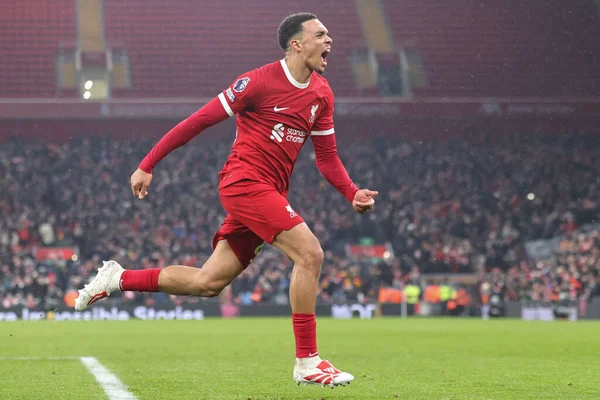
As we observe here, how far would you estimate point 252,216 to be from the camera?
5742 mm

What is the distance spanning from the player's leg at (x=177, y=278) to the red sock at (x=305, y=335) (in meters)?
0.61

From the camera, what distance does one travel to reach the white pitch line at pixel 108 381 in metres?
6.00

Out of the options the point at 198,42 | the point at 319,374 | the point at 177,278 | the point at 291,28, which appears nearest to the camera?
the point at 319,374

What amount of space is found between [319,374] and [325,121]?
1664 mm

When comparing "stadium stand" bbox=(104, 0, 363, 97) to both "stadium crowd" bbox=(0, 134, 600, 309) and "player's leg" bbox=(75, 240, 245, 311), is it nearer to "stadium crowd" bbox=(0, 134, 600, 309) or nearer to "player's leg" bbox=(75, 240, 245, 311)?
"stadium crowd" bbox=(0, 134, 600, 309)

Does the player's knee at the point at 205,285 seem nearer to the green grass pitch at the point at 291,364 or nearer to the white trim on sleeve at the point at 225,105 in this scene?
the green grass pitch at the point at 291,364

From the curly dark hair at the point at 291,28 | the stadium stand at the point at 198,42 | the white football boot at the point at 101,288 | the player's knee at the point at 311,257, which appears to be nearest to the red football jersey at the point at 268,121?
the curly dark hair at the point at 291,28

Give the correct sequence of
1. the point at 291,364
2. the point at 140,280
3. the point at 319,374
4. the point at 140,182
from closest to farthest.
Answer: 1. the point at 319,374
2. the point at 140,182
3. the point at 140,280
4. the point at 291,364

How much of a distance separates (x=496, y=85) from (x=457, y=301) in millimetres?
8338

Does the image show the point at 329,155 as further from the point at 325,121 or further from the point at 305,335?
the point at 305,335

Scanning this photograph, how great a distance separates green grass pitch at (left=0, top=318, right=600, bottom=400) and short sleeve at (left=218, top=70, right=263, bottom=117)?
170 centimetres

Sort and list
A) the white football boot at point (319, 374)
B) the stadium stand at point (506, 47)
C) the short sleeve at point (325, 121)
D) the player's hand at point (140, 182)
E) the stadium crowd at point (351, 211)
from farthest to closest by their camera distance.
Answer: the stadium stand at point (506, 47)
the stadium crowd at point (351, 211)
the short sleeve at point (325, 121)
the player's hand at point (140, 182)
the white football boot at point (319, 374)

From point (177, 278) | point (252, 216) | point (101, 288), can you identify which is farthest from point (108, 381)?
point (252, 216)

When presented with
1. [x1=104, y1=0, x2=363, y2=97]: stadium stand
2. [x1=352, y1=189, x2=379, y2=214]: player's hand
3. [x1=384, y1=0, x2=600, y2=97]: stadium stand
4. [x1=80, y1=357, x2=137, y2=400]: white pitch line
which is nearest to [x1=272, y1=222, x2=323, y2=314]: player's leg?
[x1=352, y1=189, x2=379, y2=214]: player's hand
